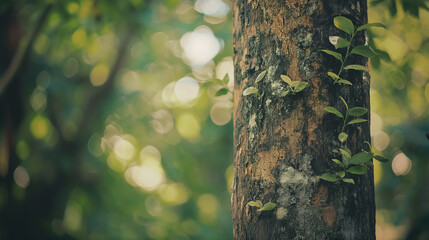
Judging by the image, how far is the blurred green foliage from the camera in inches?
179

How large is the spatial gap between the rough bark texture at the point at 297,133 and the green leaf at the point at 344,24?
0.12 feet

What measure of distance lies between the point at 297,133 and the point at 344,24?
0.39 metres

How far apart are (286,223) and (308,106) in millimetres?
383

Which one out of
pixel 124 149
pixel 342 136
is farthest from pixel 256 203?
pixel 124 149

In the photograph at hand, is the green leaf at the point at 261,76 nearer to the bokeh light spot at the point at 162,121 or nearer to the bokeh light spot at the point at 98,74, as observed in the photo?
the bokeh light spot at the point at 98,74

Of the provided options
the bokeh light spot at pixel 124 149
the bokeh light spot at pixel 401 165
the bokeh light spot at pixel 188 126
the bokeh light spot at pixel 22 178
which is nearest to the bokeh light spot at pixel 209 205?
the bokeh light spot at pixel 188 126

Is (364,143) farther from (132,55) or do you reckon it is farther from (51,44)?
(132,55)

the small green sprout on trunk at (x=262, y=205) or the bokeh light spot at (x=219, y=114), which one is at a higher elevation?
the bokeh light spot at (x=219, y=114)

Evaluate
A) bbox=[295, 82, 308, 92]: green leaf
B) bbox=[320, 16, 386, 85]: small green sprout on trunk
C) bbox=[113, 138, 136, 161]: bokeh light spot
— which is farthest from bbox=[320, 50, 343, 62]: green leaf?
bbox=[113, 138, 136, 161]: bokeh light spot

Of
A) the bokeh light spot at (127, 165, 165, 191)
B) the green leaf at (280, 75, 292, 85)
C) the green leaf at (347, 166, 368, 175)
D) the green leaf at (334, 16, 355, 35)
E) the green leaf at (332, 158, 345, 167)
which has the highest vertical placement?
the green leaf at (334, 16, 355, 35)

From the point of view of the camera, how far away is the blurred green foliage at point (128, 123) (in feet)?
14.9

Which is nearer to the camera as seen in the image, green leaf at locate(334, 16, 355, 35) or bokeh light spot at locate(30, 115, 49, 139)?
green leaf at locate(334, 16, 355, 35)

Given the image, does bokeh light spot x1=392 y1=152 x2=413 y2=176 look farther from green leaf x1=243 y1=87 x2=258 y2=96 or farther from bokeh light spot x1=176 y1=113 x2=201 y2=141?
green leaf x1=243 y1=87 x2=258 y2=96

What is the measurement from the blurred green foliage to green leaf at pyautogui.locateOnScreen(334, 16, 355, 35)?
236cm
